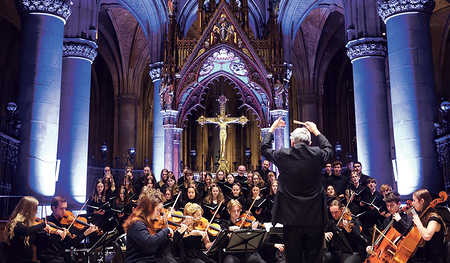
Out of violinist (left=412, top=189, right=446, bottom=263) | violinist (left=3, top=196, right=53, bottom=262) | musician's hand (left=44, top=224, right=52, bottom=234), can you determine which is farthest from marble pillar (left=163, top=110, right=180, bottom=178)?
violinist (left=412, top=189, right=446, bottom=263)

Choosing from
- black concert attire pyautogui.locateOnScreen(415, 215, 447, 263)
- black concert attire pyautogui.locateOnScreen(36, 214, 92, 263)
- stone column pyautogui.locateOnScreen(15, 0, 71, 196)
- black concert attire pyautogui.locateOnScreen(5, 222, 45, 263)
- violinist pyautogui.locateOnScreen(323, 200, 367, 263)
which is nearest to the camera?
black concert attire pyautogui.locateOnScreen(5, 222, 45, 263)

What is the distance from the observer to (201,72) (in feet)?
46.1

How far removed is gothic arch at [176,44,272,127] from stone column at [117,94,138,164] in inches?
302

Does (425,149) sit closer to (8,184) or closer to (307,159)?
(307,159)

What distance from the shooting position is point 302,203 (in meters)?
3.57

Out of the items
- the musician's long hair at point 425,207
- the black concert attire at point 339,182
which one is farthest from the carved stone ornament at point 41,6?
the musician's long hair at point 425,207

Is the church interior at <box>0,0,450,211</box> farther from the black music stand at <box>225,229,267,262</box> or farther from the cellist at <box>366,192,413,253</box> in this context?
the black music stand at <box>225,229,267,262</box>

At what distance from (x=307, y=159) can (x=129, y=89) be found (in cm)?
1931

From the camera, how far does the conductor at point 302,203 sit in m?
3.56

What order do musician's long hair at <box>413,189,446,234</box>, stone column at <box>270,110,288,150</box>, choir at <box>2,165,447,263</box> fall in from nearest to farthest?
1. choir at <box>2,165,447,263</box>
2. musician's long hair at <box>413,189,446,234</box>
3. stone column at <box>270,110,288,150</box>

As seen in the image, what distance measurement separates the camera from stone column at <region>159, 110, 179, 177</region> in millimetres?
13875

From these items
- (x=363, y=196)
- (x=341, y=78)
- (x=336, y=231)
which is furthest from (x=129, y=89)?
(x=336, y=231)

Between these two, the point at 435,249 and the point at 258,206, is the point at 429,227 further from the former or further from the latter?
the point at 258,206

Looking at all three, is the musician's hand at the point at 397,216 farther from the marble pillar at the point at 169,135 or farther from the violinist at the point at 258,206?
the marble pillar at the point at 169,135
